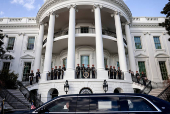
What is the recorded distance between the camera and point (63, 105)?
3.47 m

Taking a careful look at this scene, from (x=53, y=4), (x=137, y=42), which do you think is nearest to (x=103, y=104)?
(x=53, y=4)

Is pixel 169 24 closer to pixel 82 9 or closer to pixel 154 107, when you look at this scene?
pixel 82 9

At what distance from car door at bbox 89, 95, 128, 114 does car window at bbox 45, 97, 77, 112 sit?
1.63 feet

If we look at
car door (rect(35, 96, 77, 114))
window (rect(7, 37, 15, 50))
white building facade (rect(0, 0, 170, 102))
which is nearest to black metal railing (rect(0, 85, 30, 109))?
white building facade (rect(0, 0, 170, 102))

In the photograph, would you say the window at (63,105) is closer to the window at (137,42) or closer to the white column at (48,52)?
the white column at (48,52)

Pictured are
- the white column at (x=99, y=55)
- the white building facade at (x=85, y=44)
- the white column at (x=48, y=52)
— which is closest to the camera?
the white column at (x=99, y=55)

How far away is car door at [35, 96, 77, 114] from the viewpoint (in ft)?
11.0

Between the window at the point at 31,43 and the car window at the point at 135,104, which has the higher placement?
the window at the point at 31,43

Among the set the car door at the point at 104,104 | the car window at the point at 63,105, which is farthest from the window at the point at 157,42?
the car window at the point at 63,105

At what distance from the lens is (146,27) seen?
21203 millimetres

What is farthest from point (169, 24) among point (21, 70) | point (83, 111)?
point (21, 70)

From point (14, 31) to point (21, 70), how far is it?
6830mm

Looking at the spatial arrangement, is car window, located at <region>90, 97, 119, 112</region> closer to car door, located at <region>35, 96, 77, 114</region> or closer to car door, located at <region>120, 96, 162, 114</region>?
car door, located at <region>120, 96, 162, 114</region>

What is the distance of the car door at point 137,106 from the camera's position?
3207 mm
